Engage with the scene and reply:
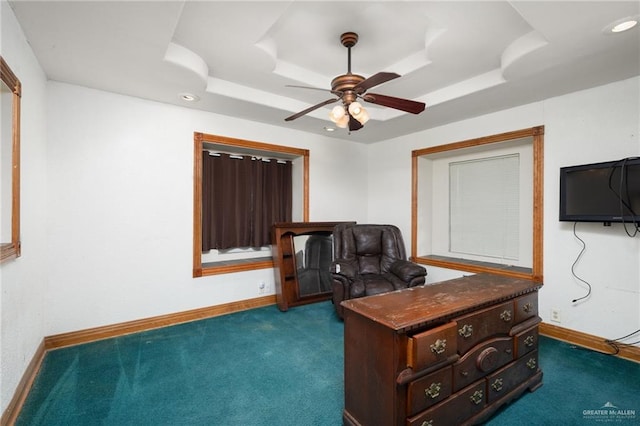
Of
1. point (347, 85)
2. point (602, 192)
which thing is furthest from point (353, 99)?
point (602, 192)

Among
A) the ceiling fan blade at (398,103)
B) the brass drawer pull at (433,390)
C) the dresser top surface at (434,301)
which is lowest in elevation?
the brass drawer pull at (433,390)

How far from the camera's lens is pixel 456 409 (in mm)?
1619

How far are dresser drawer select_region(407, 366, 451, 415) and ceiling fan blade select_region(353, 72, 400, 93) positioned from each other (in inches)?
66.0

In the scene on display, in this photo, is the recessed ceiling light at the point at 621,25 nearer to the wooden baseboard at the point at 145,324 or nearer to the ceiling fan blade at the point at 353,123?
the ceiling fan blade at the point at 353,123

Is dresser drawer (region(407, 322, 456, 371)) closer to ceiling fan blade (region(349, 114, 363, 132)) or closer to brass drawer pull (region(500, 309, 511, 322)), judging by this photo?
brass drawer pull (region(500, 309, 511, 322))

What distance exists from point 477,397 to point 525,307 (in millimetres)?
709

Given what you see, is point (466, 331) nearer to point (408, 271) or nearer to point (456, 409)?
point (456, 409)

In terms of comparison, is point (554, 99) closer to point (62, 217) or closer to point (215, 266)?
point (215, 266)

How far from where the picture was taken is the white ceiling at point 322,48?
181 centimetres

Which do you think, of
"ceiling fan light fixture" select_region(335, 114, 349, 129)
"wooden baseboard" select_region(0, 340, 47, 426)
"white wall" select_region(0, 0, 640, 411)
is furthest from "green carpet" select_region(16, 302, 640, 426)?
"ceiling fan light fixture" select_region(335, 114, 349, 129)

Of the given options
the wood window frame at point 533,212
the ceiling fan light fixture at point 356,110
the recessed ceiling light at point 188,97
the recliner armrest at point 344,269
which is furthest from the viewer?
the recliner armrest at point 344,269

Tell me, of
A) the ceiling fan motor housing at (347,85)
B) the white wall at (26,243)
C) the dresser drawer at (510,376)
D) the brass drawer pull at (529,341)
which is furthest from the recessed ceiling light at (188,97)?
the brass drawer pull at (529,341)

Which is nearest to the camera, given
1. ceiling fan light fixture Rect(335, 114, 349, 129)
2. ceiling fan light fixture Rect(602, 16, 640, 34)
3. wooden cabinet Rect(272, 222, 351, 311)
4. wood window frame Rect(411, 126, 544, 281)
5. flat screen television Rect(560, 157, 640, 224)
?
ceiling fan light fixture Rect(602, 16, 640, 34)

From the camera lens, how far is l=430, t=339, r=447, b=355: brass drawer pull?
1474mm
